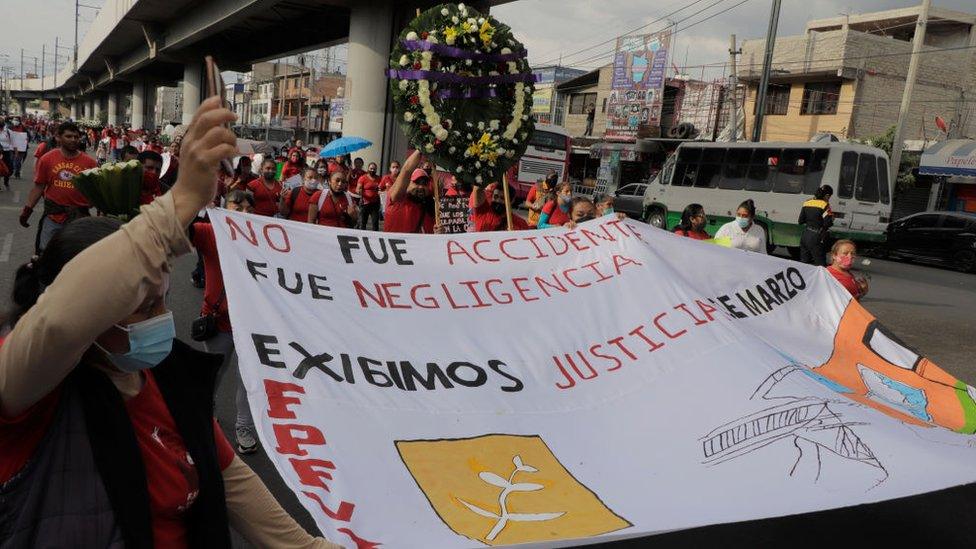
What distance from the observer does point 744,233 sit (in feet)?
28.3

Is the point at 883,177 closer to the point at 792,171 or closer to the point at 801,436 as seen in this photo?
the point at 792,171

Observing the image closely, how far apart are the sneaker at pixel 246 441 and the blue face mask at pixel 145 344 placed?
3.31m

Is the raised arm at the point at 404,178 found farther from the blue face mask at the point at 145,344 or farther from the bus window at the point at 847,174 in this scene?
the bus window at the point at 847,174

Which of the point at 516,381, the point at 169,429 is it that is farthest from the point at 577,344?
the point at 169,429

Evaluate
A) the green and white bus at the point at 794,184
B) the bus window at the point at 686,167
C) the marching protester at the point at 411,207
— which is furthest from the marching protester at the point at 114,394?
the bus window at the point at 686,167

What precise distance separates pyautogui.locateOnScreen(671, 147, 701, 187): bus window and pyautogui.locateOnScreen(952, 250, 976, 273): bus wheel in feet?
22.3

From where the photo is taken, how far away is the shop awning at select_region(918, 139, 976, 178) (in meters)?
23.5

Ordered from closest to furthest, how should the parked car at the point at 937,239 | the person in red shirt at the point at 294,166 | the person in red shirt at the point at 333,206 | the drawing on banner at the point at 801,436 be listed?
1. the drawing on banner at the point at 801,436
2. the person in red shirt at the point at 333,206
3. the person in red shirt at the point at 294,166
4. the parked car at the point at 937,239

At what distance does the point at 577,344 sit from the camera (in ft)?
12.3

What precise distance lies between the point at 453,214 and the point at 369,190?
7.72m

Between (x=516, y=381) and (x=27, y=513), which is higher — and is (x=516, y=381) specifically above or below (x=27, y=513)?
below

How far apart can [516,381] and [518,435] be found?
16.3 inches

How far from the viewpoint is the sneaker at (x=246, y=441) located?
4602 mm

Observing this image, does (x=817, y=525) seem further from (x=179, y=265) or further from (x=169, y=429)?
(x=179, y=265)
